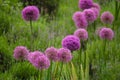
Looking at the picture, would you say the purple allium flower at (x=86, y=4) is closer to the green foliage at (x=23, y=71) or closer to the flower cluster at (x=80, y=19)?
the flower cluster at (x=80, y=19)

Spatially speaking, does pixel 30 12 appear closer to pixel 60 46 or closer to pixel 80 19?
pixel 80 19

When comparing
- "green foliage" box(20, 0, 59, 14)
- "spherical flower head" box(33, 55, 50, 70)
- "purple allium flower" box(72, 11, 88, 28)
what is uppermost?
"purple allium flower" box(72, 11, 88, 28)

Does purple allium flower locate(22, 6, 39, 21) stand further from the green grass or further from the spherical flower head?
the spherical flower head

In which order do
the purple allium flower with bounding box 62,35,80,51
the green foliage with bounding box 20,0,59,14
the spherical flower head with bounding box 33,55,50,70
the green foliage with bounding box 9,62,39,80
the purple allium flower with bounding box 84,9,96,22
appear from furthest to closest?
the green foliage with bounding box 20,0,59,14 → the green foliage with bounding box 9,62,39,80 → the purple allium flower with bounding box 84,9,96,22 → the purple allium flower with bounding box 62,35,80,51 → the spherical flower head with bounding box 33,55,50,70

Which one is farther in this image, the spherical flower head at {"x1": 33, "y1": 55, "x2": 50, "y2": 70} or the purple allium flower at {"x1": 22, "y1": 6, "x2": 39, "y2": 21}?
the purple allium flower at {"x1": 22, "y1": 6, "x2": 39, "y2": 21}

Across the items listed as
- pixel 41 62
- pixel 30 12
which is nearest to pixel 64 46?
pixel 41 62

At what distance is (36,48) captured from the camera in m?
4.18

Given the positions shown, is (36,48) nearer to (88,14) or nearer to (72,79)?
(88,14)

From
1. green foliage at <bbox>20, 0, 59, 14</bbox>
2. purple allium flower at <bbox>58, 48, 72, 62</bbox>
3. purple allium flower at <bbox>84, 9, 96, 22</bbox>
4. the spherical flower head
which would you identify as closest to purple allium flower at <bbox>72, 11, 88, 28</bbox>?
purple allium flower at <bbox>84, 9, 96, 22</bbox>

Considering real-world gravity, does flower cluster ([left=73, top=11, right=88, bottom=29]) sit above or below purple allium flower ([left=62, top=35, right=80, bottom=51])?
above

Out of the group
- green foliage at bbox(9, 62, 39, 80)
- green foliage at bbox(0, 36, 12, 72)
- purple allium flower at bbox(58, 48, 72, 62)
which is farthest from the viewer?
green foliage at bbox(0, 36, 12, 72)

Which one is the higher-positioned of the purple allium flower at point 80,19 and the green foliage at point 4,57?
the purple allium flower at point 80,19

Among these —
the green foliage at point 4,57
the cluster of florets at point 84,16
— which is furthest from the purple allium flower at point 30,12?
the green foliage at point 4,57

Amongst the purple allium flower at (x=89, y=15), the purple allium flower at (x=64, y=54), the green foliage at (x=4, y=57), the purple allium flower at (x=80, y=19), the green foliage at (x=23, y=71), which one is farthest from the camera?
the green foliage at (x=4, y=57)
